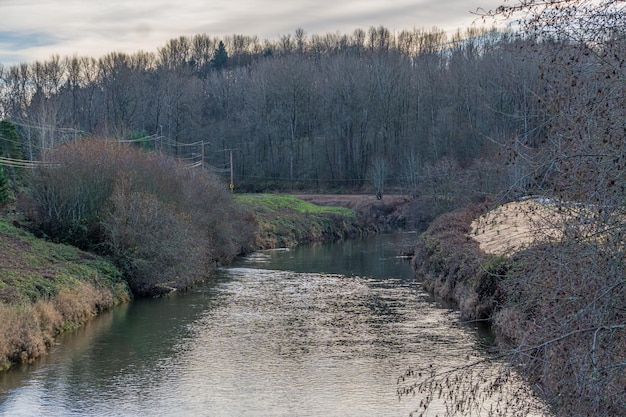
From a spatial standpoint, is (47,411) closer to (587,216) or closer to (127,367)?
(127,367)

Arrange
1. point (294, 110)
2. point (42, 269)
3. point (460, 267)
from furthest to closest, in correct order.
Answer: point (294, 110)
point (460, 267)
point (42, 269)

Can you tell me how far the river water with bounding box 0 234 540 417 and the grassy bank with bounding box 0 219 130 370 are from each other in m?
0.62

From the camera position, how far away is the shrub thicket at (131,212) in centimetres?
3241

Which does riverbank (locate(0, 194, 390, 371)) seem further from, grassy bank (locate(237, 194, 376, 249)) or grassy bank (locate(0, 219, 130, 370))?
grassy bank (locate(237, 194, 376, 249))

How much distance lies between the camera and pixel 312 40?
115 m

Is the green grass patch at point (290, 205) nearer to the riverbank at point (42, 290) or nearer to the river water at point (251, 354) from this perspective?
the riverbank at point (42, 290)

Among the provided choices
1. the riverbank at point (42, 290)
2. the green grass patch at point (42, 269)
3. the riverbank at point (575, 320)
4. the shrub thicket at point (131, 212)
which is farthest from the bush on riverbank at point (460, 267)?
the green grass patch at point (42, 269)

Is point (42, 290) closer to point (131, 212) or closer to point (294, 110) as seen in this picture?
point (131, 212)

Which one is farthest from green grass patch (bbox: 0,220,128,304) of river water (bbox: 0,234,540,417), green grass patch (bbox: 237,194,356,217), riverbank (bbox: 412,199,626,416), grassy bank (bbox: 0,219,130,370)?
green grass patch (bbox: 237,194,356,217)

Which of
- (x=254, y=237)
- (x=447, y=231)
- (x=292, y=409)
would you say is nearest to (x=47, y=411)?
(x=292, y=409)

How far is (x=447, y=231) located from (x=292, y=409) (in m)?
22.4

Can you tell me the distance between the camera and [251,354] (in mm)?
22094

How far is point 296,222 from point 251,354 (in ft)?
126

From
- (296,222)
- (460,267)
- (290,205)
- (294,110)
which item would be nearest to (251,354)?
(460,267)
